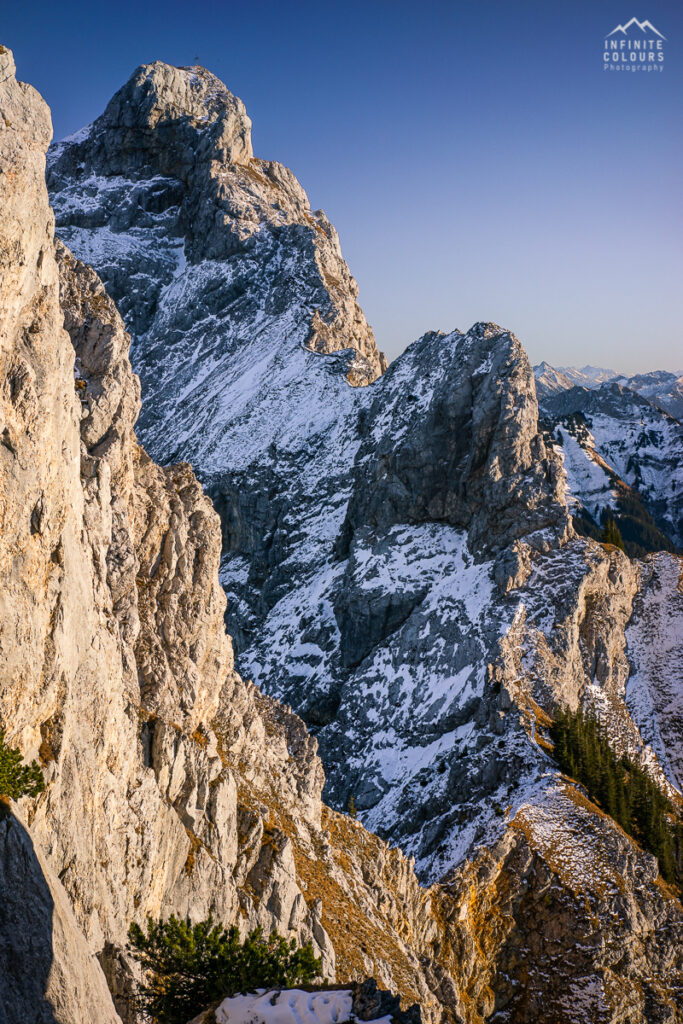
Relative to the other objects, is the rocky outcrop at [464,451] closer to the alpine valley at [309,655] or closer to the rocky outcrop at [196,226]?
the alpine valley at [309,655]

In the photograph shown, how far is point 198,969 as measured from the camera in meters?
29.6

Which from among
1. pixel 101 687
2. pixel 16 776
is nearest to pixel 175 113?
pixel 101 687

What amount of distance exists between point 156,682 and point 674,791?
57233 mm

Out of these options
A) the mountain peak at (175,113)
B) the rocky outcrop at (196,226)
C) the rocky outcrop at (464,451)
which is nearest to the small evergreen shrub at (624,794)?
the rocky outcrop at (464,451)

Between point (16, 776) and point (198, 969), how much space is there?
31.7 feet

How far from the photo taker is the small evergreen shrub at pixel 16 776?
25.6 metres

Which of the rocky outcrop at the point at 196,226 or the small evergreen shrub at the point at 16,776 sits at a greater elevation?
the rocky outcrop at the point at 196,226

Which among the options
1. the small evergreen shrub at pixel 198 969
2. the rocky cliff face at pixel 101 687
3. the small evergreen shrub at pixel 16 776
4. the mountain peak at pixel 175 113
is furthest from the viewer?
the mountain peak at pixel 175 113

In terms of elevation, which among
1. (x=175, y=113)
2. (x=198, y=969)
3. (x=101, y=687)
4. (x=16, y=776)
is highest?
(x=175, y=113)

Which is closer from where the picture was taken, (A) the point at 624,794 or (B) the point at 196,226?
(A) the point at 624,794

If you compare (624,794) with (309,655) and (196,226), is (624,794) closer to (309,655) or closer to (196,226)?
(309,655)

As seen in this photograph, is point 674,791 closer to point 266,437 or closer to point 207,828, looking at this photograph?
point 207,828

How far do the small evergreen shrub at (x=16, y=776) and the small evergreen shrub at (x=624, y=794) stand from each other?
52.6 metres

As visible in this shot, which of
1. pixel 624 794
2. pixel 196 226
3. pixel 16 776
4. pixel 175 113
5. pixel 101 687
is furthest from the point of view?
pixel 175 113
